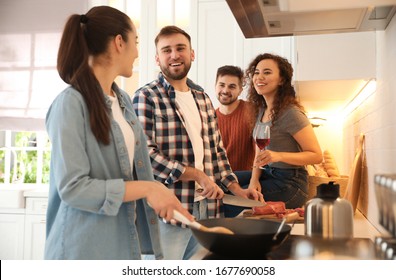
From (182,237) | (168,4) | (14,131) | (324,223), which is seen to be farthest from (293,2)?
(14,131)

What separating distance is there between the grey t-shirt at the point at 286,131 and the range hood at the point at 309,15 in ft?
0.88

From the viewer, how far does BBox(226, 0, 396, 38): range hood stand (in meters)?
A: 1.09

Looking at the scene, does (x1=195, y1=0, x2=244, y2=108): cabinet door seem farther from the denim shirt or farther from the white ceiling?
the denim shirt

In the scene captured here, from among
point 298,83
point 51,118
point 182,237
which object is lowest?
point 182,237

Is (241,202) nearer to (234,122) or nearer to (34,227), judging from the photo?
(234,122)

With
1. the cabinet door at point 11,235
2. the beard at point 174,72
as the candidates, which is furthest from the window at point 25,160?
the beard at point 174,72

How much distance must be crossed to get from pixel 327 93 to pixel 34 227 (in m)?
1.59

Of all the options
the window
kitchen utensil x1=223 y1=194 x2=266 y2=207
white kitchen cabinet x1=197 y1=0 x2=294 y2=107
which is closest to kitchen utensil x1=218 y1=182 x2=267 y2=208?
kitchen utensil x1=223 y1=194 x2=266 y2=207

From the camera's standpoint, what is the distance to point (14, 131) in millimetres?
2771

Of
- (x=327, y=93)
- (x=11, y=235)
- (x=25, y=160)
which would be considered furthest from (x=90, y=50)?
(x=25, y=160)

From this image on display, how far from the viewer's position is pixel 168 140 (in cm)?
142

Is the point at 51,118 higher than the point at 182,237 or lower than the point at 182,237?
higher
